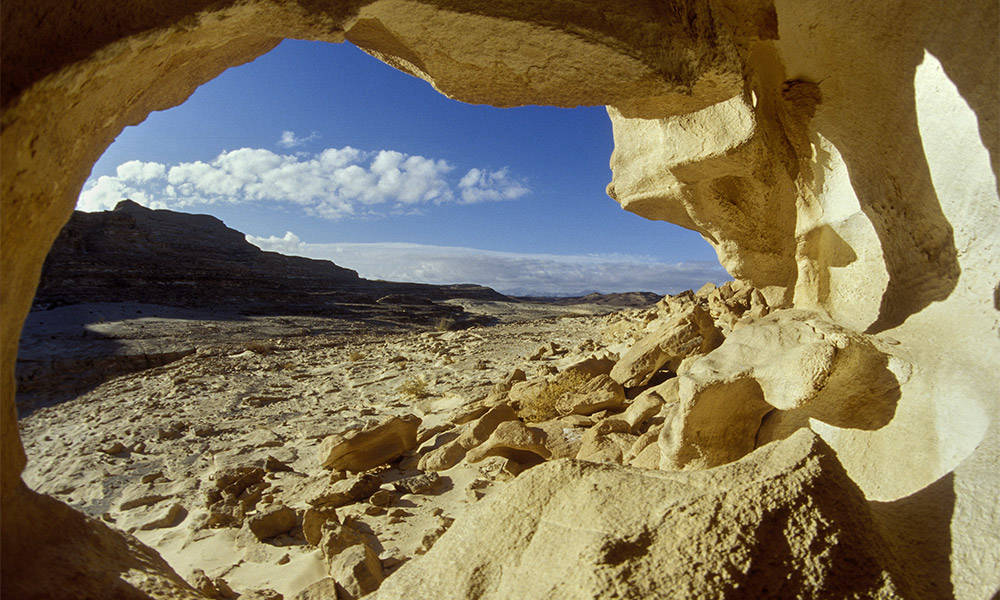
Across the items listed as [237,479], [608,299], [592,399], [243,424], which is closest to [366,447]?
[237,479]

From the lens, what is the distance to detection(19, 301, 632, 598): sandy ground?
9.60ft

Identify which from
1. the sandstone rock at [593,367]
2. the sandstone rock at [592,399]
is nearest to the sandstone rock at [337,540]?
the sandstone rock at [592,399]

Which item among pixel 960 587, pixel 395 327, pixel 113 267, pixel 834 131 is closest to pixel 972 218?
Answer: pixel 834 131

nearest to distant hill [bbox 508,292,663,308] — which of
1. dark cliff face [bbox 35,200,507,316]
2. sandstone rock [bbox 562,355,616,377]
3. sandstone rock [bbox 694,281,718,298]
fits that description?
dark cliff face [bbox 35,200,507,316]

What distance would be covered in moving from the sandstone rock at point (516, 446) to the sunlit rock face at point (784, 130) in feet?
4.13

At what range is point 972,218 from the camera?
2.21 m

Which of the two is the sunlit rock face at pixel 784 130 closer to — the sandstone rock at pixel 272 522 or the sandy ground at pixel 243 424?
the sandstone rock at pixel 272 522

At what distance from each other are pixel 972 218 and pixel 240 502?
13.6 ft

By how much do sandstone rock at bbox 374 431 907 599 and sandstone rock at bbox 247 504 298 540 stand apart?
5.59 feet

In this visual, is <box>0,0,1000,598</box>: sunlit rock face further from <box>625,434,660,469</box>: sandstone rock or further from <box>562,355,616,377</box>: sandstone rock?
<box>562,355,616,377</box>: sandstone rock

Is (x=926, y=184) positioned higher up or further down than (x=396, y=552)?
higher up

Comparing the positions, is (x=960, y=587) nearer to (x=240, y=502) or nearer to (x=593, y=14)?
(x=593, y=14)

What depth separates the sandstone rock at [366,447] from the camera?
12.4 ft

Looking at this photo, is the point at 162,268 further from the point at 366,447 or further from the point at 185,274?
the point at 366,447
